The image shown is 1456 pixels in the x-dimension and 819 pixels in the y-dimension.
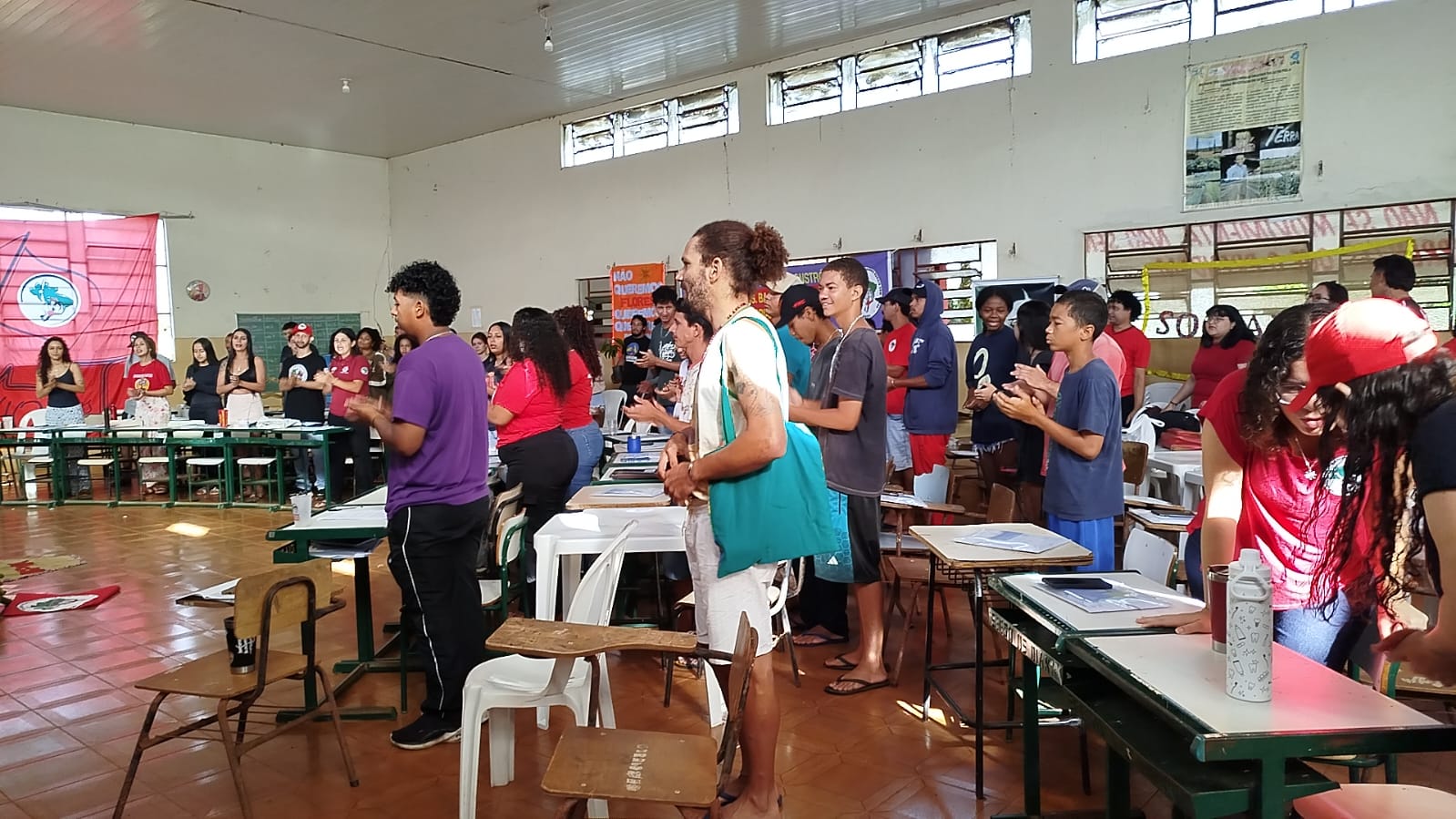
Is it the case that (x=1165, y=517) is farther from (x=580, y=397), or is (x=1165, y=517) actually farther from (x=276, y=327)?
(x=276, y=327)

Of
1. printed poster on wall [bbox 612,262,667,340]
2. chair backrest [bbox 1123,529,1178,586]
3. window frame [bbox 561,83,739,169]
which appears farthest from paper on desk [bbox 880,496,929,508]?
printed poster on wall [bbox 612,262,667,340]

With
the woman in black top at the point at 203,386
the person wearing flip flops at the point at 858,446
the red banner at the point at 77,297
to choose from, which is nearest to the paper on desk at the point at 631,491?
the person wearing flip flops at the point at 858,446

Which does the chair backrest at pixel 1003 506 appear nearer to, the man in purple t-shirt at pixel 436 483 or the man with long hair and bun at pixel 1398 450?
the man with long hair and bun at pixel 1398 450

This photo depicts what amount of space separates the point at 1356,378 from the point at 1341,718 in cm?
55

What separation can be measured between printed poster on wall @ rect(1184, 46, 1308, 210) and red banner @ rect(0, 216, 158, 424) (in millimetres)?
12404

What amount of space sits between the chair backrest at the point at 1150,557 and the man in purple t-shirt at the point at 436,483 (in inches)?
88.5

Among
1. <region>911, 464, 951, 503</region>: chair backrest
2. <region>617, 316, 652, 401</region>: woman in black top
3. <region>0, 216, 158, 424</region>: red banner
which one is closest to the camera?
<region>911, 464, 951, 503</region>: chair backrest

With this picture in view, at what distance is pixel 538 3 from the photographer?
7.93 meters

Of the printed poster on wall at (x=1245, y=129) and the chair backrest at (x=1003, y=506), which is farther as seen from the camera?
the printed poster on wall at (x=1245, y=129)

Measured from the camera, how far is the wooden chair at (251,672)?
2.53 meters

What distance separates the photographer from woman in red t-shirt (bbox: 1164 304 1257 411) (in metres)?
5.90

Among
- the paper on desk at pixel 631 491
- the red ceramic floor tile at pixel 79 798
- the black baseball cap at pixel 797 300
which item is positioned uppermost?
the black baseball cap at pixel 797 300

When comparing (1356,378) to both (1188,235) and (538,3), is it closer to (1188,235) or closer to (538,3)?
(1188,235)

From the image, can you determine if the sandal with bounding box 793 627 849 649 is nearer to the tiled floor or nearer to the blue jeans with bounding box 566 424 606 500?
the tiled floor
